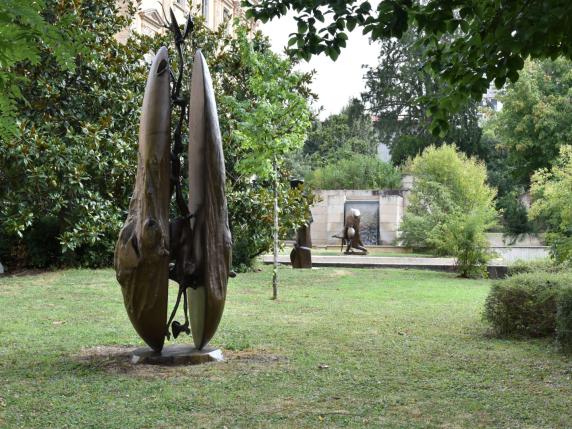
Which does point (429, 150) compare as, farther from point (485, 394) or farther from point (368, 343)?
point (485, 394)

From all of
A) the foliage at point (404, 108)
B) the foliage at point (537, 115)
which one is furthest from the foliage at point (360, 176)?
the foliage at point (537, 115)

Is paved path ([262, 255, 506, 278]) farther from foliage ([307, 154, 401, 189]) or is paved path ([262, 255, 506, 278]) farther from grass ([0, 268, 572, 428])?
foliage ([307, 154, 401, 189])

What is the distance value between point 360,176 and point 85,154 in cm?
2821

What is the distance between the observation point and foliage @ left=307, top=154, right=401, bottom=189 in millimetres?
42250

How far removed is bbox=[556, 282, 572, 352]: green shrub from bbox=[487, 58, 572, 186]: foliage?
26.1m

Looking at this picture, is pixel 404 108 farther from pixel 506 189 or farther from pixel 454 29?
pixel 454 29

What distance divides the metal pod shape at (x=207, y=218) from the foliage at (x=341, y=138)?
152 ft

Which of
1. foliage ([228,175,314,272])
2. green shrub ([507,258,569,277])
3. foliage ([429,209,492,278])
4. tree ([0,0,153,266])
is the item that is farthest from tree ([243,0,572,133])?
foliage ([429,209,492,278])

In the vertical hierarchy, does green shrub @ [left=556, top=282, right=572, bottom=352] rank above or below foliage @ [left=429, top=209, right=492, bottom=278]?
below

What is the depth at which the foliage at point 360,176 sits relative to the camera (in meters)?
42.2

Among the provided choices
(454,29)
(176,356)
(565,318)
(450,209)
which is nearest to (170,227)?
(176,356)

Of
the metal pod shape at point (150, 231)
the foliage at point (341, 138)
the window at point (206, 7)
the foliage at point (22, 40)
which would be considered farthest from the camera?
the foliage at point (341, 138)

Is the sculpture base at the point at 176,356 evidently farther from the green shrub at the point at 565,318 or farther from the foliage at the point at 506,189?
the foliage at the point at 506,189

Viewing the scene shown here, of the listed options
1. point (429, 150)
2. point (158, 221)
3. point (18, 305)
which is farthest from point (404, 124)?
point (158, 221)
